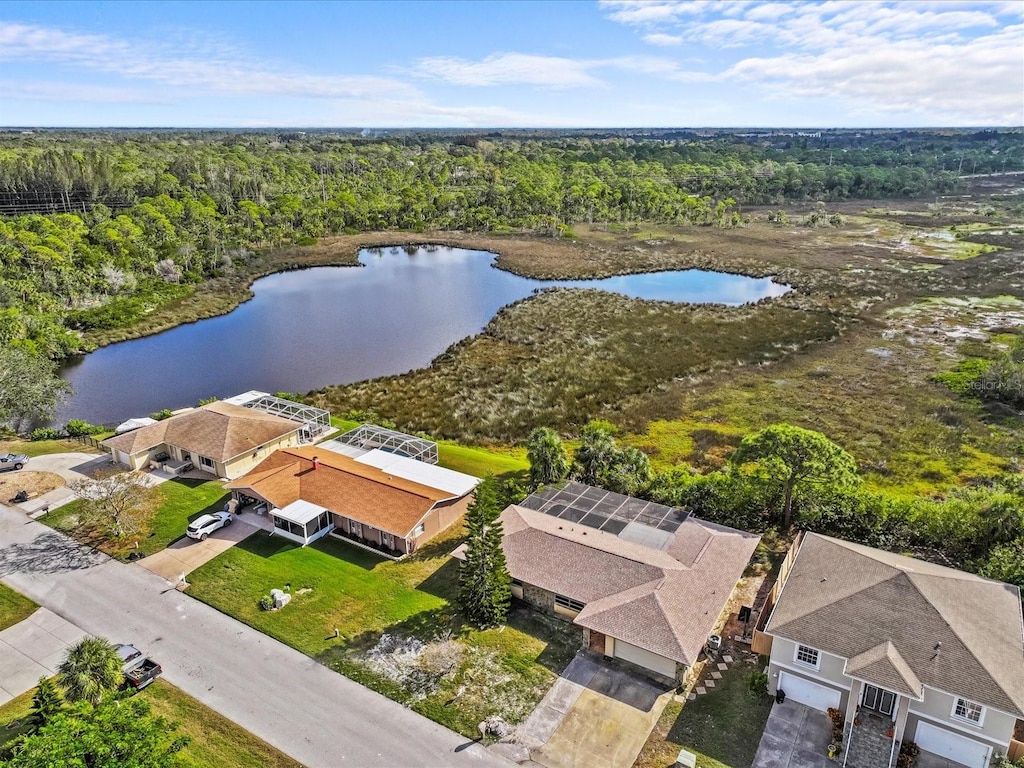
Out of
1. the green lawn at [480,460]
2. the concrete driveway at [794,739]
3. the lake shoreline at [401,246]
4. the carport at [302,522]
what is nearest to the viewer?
the concrete driveway at [794,739]

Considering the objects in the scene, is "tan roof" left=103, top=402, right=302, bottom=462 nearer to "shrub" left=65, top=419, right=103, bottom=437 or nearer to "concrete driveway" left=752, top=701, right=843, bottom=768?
"shrub" left=65, top=419, right=103, bottom=437

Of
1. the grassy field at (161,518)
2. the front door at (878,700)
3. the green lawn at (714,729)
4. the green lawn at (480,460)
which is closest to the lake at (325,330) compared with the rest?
the grassy field at (161,518)

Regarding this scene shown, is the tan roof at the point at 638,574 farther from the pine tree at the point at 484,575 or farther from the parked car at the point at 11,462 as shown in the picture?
the parked car at the point at 11,462

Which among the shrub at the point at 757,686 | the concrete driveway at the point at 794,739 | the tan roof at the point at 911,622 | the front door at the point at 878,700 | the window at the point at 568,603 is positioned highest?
the tan roof at the point at 911,622

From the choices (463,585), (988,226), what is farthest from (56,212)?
(988,226)

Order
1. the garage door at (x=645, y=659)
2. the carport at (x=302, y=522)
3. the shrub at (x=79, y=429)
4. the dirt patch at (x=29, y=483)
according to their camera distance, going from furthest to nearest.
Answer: the shrub at (x=79, y=429) < the dirt patch at (x=29, y=483) < the carport at (x=302, y=522) < the garage door at (x=645, y=659)

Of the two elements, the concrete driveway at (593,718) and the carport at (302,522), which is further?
the carport at (302,522)
